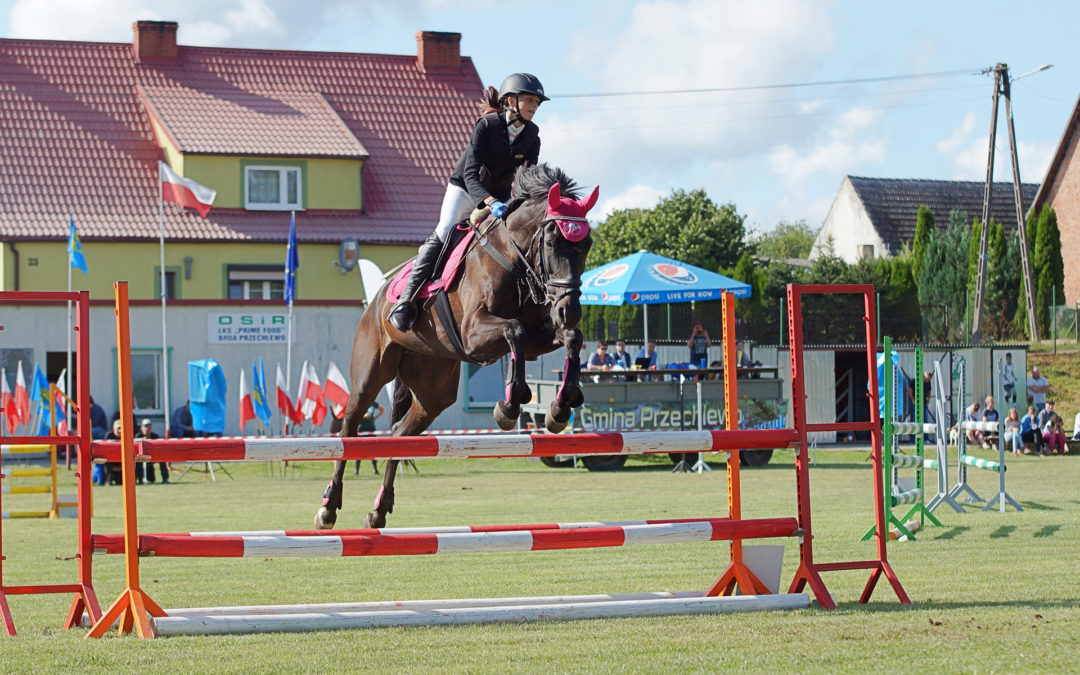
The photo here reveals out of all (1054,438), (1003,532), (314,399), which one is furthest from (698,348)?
(1003,532)

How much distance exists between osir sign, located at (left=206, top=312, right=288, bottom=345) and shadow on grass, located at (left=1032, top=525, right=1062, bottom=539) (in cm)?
1800

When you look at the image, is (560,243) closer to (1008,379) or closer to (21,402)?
(21,402)

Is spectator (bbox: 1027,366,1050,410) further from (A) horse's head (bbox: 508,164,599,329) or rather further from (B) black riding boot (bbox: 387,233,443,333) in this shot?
(A) horse's head (bbox: 508,164,599,329)

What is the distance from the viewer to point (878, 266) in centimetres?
4403

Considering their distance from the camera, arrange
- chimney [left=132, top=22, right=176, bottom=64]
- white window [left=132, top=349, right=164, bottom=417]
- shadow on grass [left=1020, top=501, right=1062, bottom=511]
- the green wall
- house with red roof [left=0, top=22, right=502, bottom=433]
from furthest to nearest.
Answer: chimney [left=132, top=22, right=176, bottom=64] → the green wall → house with red roof [left=0, top=22, right=502, bottom=433] → white window [left=132, top=349, right=164, bottom=417] → shadow on grass [left=1020, top=501, right=1062, bottom=511]

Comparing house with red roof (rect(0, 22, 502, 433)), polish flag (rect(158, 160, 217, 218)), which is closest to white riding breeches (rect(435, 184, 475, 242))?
polish flag (rect(158, 160, 217, 218))

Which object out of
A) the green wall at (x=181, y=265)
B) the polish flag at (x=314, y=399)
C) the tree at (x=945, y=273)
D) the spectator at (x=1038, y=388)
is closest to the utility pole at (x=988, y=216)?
the tree at (x=945, y=273)

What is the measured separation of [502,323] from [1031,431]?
807 inches

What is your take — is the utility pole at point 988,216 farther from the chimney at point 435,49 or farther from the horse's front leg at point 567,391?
the horse's front leg at point 567,391

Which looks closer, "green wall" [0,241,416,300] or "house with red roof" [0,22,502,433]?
"house with red roof" [0,22,502,433]

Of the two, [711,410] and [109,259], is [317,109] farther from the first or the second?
[711,410]

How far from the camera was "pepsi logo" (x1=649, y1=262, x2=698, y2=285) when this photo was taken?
22.7 meters

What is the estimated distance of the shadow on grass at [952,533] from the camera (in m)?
11.5


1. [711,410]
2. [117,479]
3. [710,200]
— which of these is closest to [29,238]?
[117,479]
